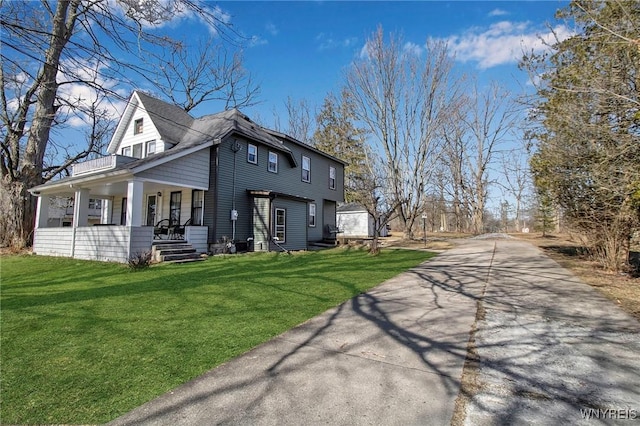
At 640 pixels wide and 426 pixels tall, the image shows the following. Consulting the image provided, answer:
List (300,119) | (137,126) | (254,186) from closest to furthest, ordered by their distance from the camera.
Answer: (254,186), (137,126), (300,119)

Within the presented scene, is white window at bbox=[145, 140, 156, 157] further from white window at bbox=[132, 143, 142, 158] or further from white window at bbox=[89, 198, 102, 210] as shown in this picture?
white window at bbox=[89, 198, 102, 210]

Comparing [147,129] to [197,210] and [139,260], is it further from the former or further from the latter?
[139,260]

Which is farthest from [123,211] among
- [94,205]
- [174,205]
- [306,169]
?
[94,205]

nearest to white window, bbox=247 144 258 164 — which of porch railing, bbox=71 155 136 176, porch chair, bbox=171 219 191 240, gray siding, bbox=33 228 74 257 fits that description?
porch chair, bbox=171 219 191 240

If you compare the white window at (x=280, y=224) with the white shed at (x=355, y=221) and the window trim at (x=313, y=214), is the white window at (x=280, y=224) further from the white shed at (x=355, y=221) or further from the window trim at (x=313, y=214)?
the white shed at (x=355, y=221)

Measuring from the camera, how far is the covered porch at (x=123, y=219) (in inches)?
384

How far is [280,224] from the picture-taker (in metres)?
14.5

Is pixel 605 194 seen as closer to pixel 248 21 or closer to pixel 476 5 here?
pixel 476 5

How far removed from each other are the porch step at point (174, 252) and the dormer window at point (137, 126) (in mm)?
7664

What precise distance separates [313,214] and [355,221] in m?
13.9

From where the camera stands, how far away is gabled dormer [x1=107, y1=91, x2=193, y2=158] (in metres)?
14.2

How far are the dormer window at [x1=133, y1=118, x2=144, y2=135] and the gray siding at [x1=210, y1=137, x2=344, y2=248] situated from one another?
5478 mm

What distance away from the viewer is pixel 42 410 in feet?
7.11

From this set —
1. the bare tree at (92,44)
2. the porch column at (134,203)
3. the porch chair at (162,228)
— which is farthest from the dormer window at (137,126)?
the bare tree at (92,44)
